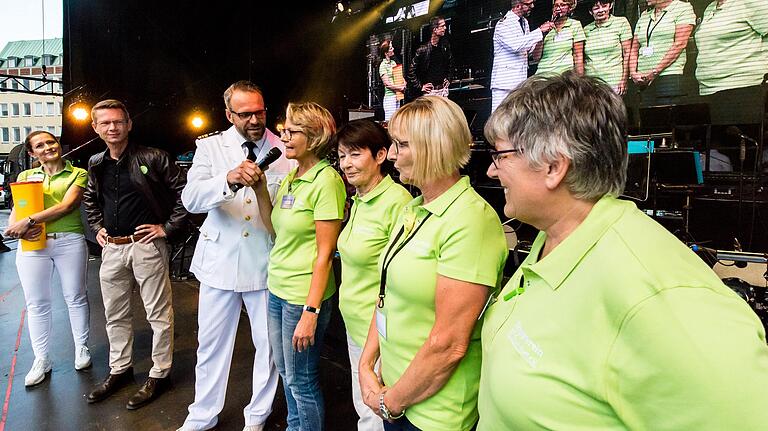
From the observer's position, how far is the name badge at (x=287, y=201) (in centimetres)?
179

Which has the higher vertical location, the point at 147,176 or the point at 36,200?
the point at 147,176

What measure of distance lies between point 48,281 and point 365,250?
2.65 m

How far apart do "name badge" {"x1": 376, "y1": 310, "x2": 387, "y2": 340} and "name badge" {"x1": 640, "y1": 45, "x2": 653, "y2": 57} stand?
5.36m

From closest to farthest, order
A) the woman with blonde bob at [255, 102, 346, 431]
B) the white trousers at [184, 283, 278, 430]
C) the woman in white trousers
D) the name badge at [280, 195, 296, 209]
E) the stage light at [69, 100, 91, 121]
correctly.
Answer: the woman with blonde bob at [255, 102, 346, 431] → the name badge at [280, 195, 296, 209] → the white trousers at [184, 283, 278, 430] → the woman in white trousers → the stage light at [69, 100, 91, 121]

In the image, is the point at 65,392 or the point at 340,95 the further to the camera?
the point at 340,95

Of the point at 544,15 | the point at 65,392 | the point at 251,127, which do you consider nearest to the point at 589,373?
the point at 251,127

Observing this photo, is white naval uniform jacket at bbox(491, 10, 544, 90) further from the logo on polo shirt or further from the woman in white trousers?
the logo on polo shirt

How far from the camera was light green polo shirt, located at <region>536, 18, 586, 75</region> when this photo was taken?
5551 mm

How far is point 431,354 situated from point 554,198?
495 millimetres

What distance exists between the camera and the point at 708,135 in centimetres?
479

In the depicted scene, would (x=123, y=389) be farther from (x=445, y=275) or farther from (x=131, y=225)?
Result: (x=445, y=275)

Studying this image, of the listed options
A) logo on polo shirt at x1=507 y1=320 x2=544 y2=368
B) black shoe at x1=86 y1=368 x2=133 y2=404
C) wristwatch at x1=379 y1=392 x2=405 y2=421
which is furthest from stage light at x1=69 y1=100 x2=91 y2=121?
logo on polo shirt at x1=507 y1=320 x2=544 y2=368

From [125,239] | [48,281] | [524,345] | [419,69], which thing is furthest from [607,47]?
[48,281]

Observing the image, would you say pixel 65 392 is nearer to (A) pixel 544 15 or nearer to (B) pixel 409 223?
(B) pixel 409 223
